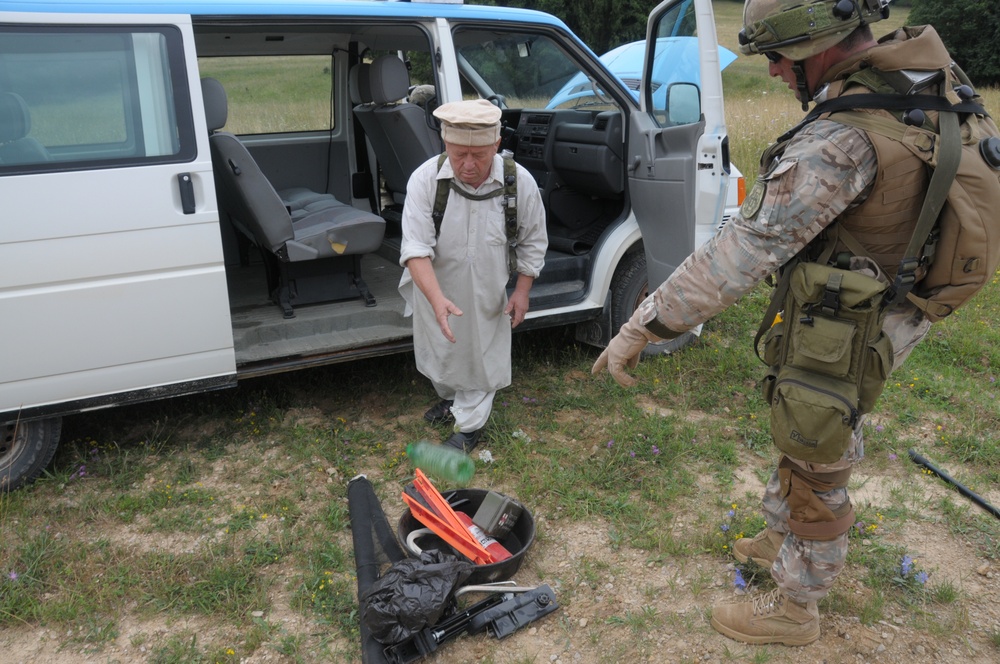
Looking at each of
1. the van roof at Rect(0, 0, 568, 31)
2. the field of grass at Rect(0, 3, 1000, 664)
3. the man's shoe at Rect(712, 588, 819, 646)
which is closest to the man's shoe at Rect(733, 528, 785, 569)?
the field of grass at Rect(0, 3, 1000, 664)

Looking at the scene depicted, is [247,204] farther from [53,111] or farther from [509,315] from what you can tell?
[509,315]

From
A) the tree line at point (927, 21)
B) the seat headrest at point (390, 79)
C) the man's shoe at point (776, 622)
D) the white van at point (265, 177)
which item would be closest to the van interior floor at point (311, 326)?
the white van at point (265, 177)

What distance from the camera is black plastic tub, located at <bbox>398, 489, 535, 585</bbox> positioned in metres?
2.89

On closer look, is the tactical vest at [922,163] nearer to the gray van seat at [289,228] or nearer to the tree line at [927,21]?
the gray van seat at [289,228]

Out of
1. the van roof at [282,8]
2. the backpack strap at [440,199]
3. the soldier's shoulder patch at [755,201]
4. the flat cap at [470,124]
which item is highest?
the van roof at [282,8]

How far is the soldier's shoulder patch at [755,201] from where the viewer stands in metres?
2.19

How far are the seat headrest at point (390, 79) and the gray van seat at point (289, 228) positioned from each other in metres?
0.69

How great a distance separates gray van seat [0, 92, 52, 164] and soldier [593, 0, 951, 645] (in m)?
2.35

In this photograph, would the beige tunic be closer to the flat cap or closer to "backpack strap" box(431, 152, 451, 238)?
"backpack strap" box(431, 152, 451, 238)

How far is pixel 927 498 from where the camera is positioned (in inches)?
142

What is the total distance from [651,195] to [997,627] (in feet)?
8.39

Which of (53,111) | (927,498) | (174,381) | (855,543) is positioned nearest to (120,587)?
(174,381)

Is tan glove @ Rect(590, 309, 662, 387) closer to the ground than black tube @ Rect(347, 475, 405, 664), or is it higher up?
higher up

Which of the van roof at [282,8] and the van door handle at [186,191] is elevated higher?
the van roof at [282,8]
